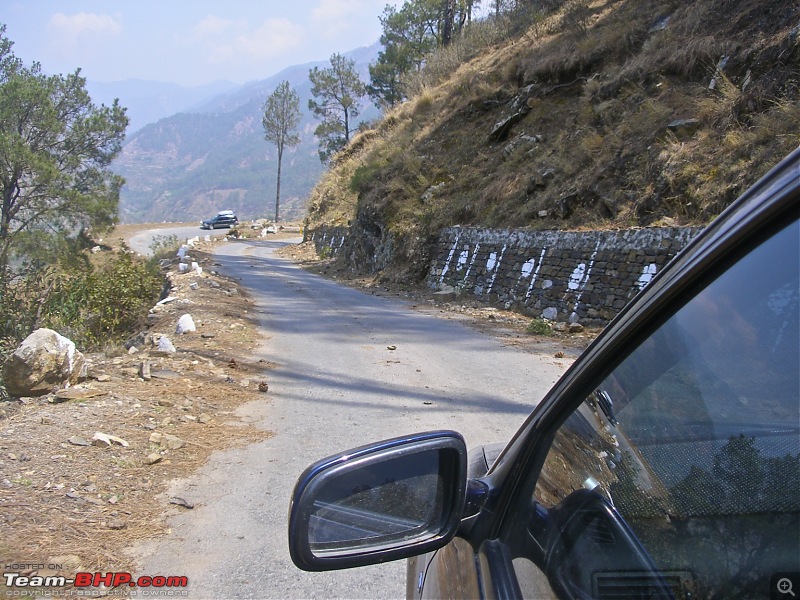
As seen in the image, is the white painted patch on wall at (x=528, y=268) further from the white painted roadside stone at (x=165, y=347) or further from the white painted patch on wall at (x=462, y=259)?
the white painted roadside stone at (x=165, y=347)

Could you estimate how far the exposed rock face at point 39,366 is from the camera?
5734 millimetres

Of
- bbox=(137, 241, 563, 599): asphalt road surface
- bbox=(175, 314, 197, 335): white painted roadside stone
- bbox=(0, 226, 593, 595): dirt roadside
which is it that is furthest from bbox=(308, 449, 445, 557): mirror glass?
bbox=(175, 314, 197, 335): white painted roadside stone

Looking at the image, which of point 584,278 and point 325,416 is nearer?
point 325,416

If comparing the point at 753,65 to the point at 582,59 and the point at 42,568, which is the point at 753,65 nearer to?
the point at 582,59

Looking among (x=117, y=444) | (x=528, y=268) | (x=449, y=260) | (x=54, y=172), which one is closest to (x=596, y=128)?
(x=528, y=268)

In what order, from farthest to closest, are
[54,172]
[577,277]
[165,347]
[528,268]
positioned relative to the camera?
1. [54,172]
2. [528,268]
3. [577,277]
4. [165,347]

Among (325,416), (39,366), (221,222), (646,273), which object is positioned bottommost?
(325,416)

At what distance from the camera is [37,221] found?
99.3ft

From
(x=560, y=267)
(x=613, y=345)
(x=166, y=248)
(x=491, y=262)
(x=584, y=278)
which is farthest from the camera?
(x=166, y=248)

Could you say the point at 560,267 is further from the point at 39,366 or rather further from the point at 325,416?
the point at 39,366

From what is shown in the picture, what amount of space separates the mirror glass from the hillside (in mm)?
10128

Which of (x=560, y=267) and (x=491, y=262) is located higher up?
(x=560, y=267)

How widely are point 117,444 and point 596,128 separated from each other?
46.6 ft

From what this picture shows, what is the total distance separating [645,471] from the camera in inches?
53.0
